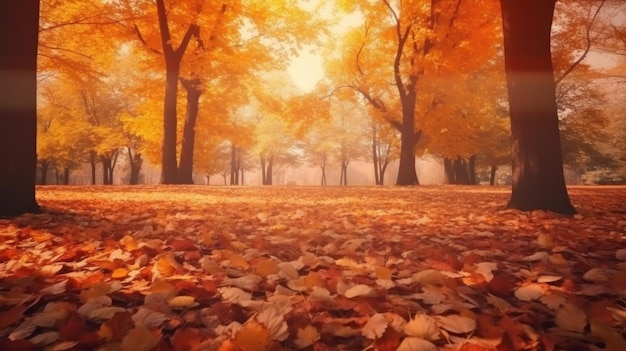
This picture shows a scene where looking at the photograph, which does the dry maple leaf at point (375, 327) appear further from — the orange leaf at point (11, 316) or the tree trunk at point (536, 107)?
the tree trunk at point (536, 107)

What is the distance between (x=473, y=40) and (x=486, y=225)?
11.9 metres

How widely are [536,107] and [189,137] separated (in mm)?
12665

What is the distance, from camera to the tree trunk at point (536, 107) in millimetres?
5059

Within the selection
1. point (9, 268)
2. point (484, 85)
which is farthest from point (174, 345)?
point (484, 85)

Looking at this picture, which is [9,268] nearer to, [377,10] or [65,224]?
[65,224]

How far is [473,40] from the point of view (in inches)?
531

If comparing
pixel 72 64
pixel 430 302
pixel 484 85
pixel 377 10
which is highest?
pixel 377 10

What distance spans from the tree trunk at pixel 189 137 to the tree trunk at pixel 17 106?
9.64 meters

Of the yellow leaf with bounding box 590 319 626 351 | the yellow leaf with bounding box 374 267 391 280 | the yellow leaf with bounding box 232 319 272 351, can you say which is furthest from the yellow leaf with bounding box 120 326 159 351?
the yellow leaf with bounding box 590 319 626 351

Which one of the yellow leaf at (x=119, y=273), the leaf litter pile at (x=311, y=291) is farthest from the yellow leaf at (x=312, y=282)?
the yellow leaf at (x=119, y=273)

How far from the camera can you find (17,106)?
4438mm

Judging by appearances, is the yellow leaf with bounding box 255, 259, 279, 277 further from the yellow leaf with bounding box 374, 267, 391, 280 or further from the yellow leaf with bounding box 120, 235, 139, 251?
the yellow leaf with bounding box 120, 235, 139, 251

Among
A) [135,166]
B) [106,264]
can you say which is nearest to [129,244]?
[106,264]

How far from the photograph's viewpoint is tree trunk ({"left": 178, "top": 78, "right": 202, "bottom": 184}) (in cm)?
1426
